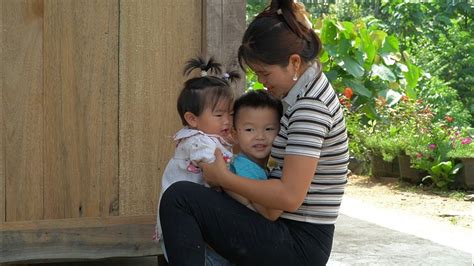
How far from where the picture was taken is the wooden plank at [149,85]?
3.65 m

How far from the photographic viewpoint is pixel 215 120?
292 centimetres

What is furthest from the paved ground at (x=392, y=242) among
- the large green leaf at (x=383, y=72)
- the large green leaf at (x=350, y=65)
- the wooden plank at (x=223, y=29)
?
the large green leaf at (x=383, y=72)

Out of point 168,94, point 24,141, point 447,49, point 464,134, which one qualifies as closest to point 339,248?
point 168,94

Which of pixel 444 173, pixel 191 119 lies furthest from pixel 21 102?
pixel 444 173

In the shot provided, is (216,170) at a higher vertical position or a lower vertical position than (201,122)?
lower

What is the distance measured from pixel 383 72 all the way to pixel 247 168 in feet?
23.7

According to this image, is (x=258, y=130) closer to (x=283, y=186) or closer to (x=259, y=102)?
(x=259, y=102)

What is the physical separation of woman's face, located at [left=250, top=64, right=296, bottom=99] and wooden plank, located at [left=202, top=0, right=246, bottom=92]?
93 cm

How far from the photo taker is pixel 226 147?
295 cm

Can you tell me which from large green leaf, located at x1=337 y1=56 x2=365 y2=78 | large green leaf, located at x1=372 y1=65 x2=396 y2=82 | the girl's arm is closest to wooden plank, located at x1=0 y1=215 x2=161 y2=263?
the girl's arm

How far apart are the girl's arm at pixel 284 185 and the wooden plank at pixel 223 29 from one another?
1133 mm

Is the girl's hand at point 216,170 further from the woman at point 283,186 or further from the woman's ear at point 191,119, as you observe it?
the woman's ear at point 191,119

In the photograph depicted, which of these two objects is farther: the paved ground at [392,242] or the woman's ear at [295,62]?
the paved ground at [392,242]

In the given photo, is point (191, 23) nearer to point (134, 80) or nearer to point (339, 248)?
point (134, 80)
